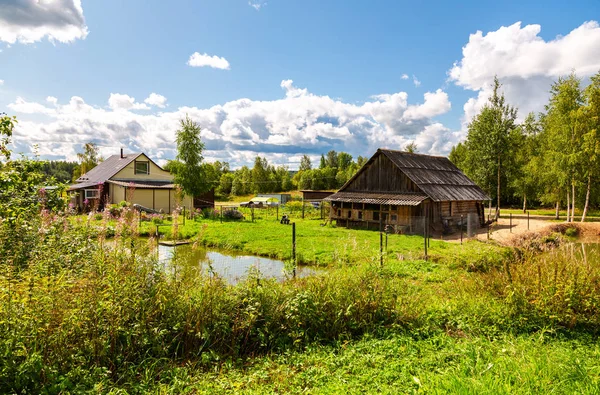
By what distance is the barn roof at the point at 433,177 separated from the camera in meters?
24.4

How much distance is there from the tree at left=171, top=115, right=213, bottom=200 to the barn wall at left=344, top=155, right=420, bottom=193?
12961mm

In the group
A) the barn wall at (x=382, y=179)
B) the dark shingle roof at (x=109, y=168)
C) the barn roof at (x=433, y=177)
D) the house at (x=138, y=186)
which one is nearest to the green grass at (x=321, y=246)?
the barn wall at (x=382, y=179)

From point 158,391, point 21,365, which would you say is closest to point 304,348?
point 158,391

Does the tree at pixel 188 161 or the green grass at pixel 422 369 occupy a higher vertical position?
the tree at pixel 188 161

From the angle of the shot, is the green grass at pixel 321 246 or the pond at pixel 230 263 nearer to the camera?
the pond at pixel 230 263

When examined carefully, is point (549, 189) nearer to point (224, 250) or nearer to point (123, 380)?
point (224, 250)

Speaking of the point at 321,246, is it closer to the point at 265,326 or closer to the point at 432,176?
the point at 265,326

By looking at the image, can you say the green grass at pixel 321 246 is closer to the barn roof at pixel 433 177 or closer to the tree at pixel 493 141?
the barn roof at pixel 433 177

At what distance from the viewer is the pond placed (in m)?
6.39

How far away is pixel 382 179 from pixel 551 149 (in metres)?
15.5

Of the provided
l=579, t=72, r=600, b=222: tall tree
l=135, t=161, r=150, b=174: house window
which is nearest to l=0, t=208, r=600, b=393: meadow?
l=579, t=72, r=600, b=222: tall tree

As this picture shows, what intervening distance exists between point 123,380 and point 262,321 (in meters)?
2.01

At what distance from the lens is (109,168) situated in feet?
131

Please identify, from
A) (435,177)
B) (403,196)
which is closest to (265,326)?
(403,196)
